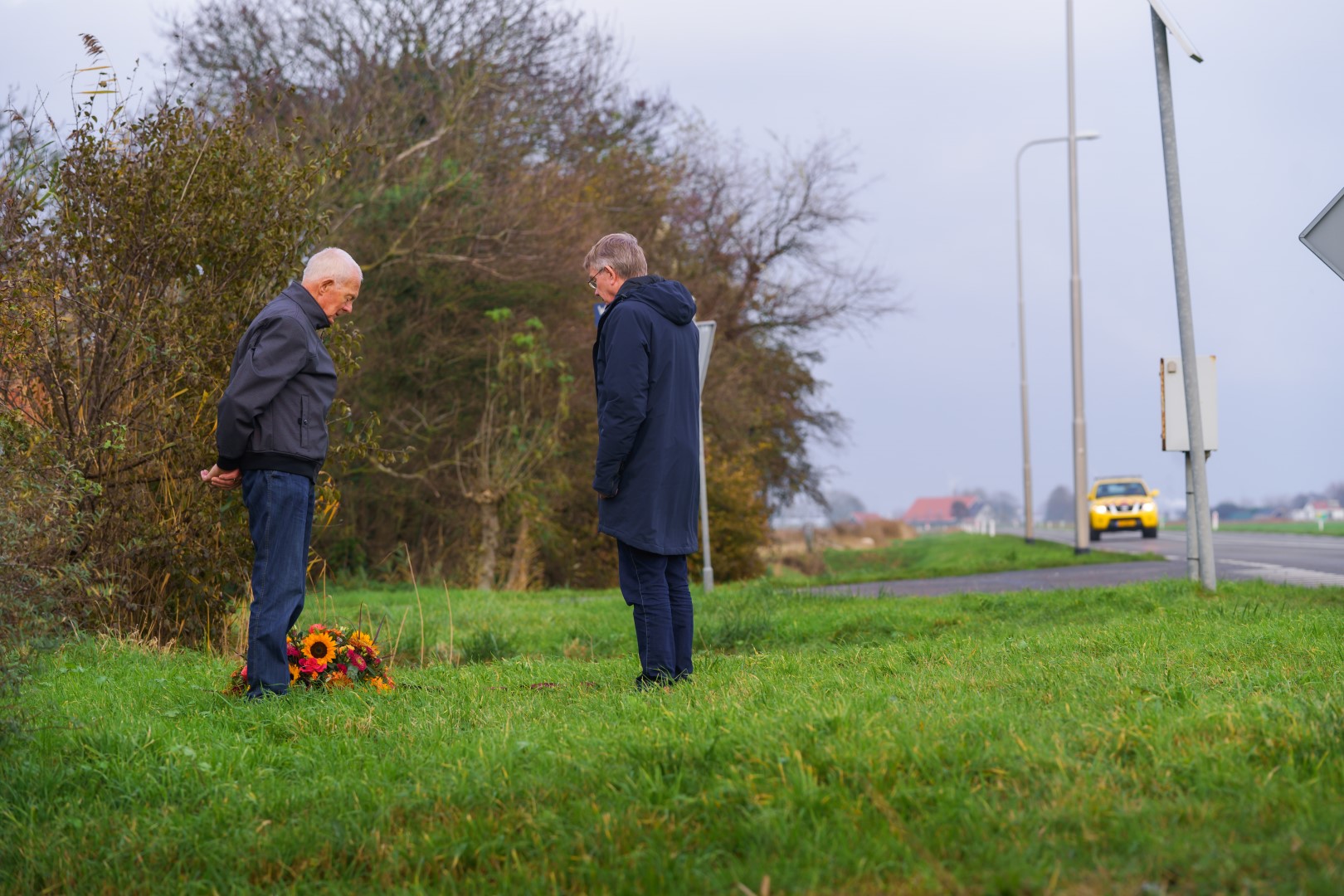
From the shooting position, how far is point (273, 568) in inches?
220

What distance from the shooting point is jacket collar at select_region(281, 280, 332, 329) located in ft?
18.7

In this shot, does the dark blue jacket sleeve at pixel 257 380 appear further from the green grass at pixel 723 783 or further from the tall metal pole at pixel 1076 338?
the tall metal pole at pixel 1076 338

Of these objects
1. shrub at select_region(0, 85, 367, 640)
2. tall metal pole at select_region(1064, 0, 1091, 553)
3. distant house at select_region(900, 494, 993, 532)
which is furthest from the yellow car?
distant house at select_region(900, 494, 993, 532)

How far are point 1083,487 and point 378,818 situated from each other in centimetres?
2214

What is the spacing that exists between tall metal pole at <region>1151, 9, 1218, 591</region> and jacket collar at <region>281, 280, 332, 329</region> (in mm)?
Answer: 7155

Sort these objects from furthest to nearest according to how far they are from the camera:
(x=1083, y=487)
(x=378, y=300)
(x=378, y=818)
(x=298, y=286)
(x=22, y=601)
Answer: (x=1083, y=487)
(x=378, y=300)
(x=298, y=286)
(x=22, y=601)
(x=378, y=818)

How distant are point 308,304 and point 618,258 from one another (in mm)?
1458

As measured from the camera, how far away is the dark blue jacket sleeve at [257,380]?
5375mm

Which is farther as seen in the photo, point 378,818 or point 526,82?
point 526,82

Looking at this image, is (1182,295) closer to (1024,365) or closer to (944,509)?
(1024,365)

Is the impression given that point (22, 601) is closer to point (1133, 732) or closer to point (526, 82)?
point (1133, 732)

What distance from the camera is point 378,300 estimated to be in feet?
57.0

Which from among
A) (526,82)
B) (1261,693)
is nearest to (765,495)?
(526,82)

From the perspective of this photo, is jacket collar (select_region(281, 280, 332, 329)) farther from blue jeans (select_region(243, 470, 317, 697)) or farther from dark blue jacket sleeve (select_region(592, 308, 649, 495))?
dark blue jacket sleeve (select_region(592, 308, 649, 495))
